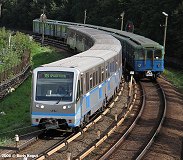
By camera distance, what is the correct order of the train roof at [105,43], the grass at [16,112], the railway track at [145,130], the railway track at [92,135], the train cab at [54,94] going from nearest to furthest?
the railway track at [92,135] → the railway track at [145,130] → the train cab at [54,94] → the grass at [16,112] → the train roof at [105,43]

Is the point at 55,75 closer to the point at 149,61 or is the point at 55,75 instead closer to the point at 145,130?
the point at 145,130

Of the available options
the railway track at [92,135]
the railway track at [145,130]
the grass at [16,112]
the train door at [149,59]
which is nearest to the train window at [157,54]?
the train door at [149,59]

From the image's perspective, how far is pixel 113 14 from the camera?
250ft

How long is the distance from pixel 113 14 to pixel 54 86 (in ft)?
201

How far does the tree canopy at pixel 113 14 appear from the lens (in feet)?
183

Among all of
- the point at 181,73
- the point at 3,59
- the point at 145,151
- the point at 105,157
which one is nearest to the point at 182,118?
Answer: the point at 145,151

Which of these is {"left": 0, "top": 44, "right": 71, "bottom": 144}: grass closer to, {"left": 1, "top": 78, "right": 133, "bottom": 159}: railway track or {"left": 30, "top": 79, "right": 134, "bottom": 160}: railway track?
{"left": 1, "top": 78, "right": 133, "bottom": 159}: railway track

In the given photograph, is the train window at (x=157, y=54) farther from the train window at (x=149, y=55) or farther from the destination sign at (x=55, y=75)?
the destination sign at (x=55, y=75)

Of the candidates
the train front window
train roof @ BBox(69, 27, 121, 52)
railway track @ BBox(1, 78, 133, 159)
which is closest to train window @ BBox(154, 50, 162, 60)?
the train front window

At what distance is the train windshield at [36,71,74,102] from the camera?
16.3m

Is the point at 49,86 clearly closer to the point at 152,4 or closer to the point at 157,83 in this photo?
the point at 157,83

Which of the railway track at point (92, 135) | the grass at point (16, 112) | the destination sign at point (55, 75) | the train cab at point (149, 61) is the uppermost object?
the destination sign at point (55, 75)

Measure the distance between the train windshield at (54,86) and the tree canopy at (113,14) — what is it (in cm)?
3229

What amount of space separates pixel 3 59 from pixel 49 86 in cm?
2068
